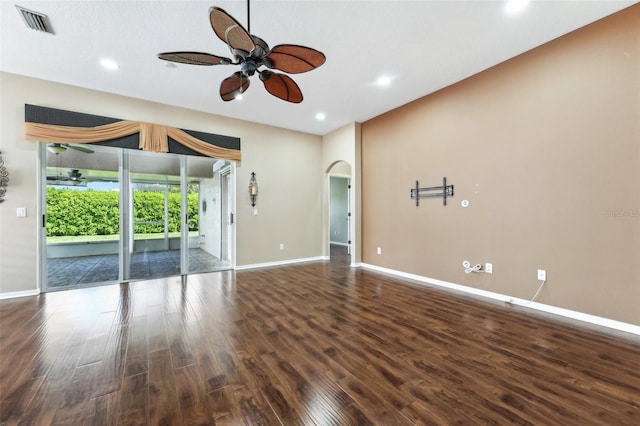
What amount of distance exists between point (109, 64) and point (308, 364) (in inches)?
177

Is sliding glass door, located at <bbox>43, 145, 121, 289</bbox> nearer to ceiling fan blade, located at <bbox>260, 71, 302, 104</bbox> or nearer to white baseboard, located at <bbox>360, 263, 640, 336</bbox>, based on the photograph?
ceiling fan blade, located at <bbox>260, 71, 302, 104</bbox>

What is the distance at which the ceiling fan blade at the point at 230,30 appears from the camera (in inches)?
63.6

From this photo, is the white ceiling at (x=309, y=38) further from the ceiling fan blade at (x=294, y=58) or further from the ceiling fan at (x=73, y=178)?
the ceiling fan at (x=73, y=178)

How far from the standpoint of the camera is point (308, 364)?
81.6 inches

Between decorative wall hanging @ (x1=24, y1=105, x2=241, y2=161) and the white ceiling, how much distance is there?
0.54 m

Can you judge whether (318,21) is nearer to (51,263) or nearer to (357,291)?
(357,291)

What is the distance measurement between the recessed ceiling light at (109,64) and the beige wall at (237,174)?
100cm

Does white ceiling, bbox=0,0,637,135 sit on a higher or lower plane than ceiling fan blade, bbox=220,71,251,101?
higher

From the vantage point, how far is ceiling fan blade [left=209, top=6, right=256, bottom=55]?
1616 mm

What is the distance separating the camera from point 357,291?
3986 millimetres

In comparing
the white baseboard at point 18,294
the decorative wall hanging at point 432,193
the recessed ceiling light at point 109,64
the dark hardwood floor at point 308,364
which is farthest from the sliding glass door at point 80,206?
the decorative wall hanging at point 432,193

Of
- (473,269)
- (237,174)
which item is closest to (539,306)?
(473,269)

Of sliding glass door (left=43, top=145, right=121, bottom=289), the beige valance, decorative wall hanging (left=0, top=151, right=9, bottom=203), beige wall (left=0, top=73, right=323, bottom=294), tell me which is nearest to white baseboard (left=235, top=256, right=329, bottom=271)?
beige wall (left=0, top=73, right=323, bottom=294)

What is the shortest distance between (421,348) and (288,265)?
3993mm
